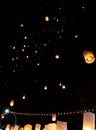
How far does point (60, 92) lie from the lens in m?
14.5

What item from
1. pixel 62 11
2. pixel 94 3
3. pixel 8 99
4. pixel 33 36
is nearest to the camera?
pixel 94 3

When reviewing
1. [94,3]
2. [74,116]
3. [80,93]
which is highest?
[94,3]

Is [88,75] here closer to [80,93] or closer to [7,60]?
[80,93]

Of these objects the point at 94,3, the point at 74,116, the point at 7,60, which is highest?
the point at 94,3

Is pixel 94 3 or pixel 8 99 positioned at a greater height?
pixel 94 3

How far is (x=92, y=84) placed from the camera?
38.5 ft

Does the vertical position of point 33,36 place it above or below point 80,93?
above

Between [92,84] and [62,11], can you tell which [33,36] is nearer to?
[62,11]

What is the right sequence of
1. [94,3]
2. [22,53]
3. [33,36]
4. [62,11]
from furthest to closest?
[22,53]
[33,36]
[62,11]
[94,3]

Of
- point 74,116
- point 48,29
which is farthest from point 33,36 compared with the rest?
point 74,116

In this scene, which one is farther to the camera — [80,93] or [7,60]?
[7,60]

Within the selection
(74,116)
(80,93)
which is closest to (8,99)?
(74,116)

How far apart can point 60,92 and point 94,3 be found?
5837mm

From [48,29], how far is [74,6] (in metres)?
2.01
